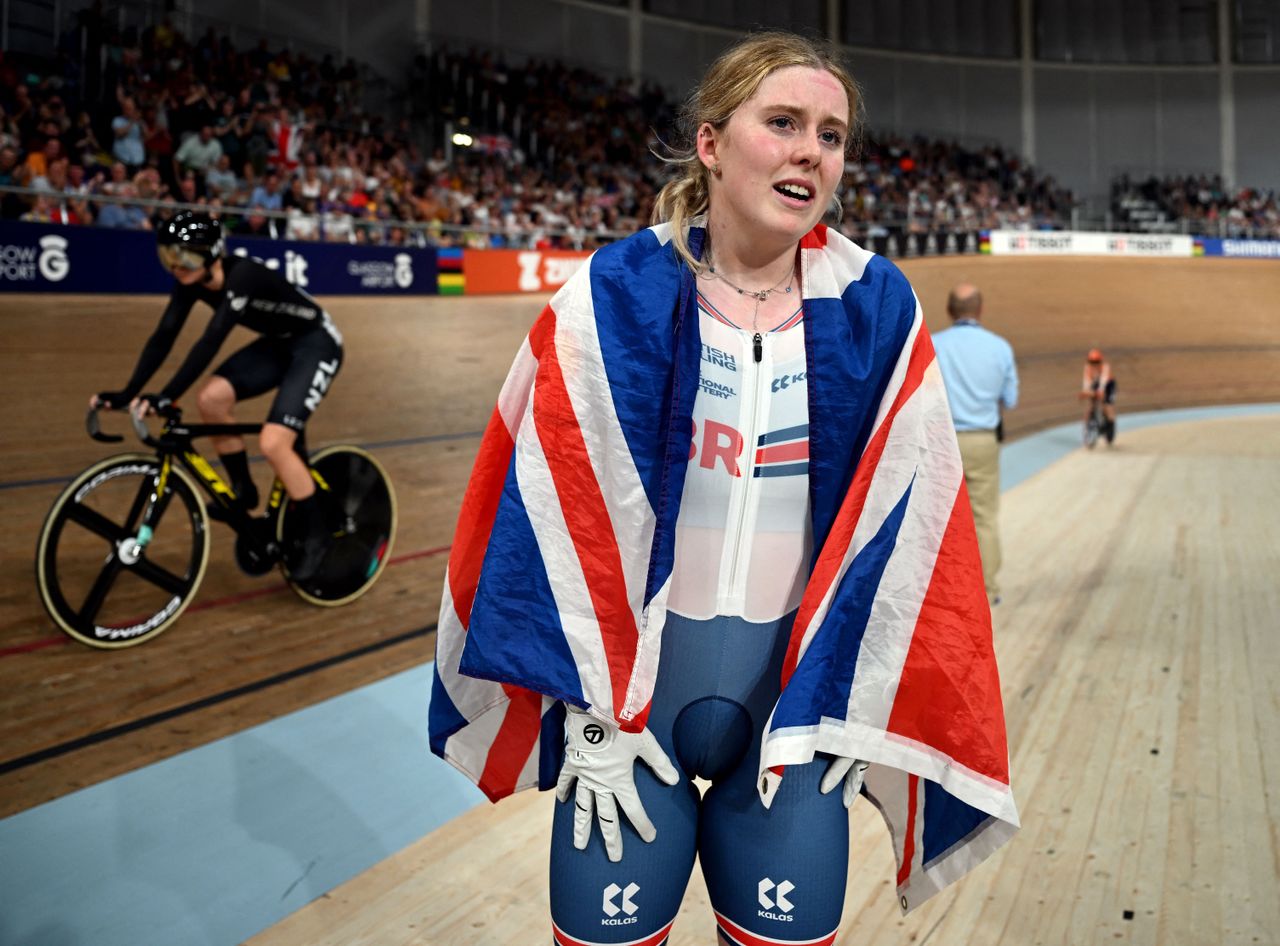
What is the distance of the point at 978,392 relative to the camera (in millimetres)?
4633

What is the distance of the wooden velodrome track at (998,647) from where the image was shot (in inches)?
91.0

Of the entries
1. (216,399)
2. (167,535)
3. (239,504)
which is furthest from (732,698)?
(167,535)

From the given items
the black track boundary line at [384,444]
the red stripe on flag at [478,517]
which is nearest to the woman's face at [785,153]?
the red stripe on flag at [478,517]

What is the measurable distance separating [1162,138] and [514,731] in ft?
99.4

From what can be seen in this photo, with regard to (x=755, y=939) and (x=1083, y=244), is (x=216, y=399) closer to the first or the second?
(x=755, y=939)

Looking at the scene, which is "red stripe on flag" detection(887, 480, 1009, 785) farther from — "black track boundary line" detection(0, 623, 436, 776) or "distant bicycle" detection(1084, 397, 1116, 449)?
"distant bicycle" detection(1084, 397, 1116, 449)

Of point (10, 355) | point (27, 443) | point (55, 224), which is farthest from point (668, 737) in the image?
point (55, 224)

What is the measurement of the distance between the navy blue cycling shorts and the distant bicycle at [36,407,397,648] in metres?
2.76

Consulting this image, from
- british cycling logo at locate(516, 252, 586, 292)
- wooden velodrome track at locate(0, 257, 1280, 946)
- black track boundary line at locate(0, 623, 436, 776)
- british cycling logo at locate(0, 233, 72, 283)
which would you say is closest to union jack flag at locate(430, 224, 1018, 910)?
wooden velodrome track at locate(0, 257, 1280, 946)

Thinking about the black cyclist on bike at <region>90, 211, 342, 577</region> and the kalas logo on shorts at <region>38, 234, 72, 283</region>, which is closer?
the black cyclist on bike at <region>90, 211, 342, 577</region>

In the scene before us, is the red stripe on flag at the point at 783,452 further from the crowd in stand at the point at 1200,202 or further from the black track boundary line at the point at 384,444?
the crowd in stand at the point at 1200,202

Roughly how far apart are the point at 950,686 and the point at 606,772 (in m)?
0.40

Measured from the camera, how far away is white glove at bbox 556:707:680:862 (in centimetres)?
114

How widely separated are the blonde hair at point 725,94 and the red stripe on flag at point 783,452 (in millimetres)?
230
